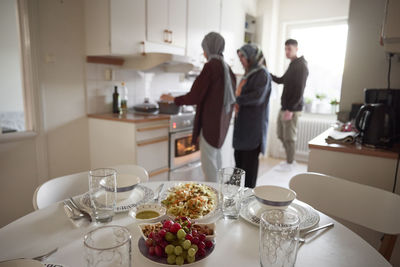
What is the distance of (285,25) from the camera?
4.30m

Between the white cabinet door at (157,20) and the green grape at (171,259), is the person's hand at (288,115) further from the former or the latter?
the green grape at (171,259)

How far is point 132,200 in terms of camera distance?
1028mm

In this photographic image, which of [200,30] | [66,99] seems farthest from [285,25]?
[66,99]

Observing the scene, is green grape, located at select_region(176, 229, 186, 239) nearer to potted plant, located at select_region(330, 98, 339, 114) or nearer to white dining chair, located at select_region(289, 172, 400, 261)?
white dining chair, located at select_region(289, 172, 400, 261)

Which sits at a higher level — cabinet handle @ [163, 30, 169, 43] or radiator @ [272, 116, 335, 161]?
cabinet handle @ [163, 30, 169, 43]

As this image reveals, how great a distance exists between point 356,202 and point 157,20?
223 centimetres

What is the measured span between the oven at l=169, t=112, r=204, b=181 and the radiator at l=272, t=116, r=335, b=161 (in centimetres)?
208

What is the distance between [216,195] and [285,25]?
4.04 m

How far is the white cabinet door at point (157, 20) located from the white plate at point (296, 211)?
6.57 ft

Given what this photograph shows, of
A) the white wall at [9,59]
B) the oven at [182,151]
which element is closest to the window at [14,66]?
the white wall at [9,59]

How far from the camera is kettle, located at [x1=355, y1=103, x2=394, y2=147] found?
63.5 inches

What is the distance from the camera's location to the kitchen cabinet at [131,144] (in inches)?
89.4

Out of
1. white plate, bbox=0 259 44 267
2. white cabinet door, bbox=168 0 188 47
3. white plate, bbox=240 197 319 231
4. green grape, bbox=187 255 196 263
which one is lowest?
white plate, bbox=240 197 319 231

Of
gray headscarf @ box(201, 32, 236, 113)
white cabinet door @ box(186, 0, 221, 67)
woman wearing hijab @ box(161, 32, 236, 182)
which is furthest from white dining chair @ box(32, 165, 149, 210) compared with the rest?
white cabinet door @ box(186, 0, 221, 67)
